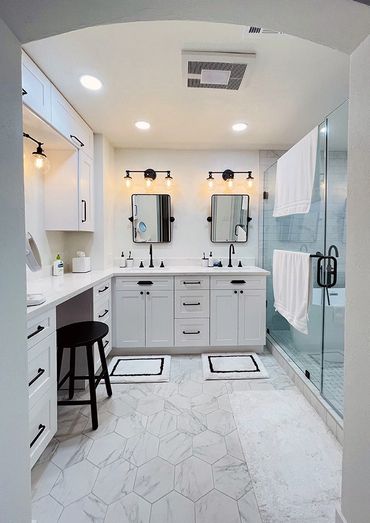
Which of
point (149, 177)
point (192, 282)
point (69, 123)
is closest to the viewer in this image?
point (69, 123)

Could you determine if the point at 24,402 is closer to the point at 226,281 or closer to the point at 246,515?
the point at 246,515

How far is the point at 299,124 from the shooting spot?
8.49ft

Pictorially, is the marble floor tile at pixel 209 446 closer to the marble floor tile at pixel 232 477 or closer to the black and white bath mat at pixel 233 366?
the marble floor tile at pixel 232 477

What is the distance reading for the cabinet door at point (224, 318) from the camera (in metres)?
2.79

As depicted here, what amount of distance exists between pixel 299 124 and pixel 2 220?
2741mm

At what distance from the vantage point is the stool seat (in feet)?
5.57

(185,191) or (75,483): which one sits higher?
(185,191)

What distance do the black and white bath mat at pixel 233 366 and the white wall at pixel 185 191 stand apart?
1.23 metres

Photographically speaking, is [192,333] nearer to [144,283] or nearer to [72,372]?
[144,283]

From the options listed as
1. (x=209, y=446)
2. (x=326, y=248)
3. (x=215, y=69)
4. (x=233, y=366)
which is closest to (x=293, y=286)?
(x=326, y=248)

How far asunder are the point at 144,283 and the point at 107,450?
1501 millimetres

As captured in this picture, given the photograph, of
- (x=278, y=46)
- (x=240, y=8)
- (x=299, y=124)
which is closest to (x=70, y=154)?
(x=278, y=46)

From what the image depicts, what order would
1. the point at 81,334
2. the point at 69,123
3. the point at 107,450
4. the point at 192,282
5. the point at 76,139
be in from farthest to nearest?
the point at 192,282
the point at 76,139
the point at 69,123
the point at 81,334
the point at 107,450

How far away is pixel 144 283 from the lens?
275cm
